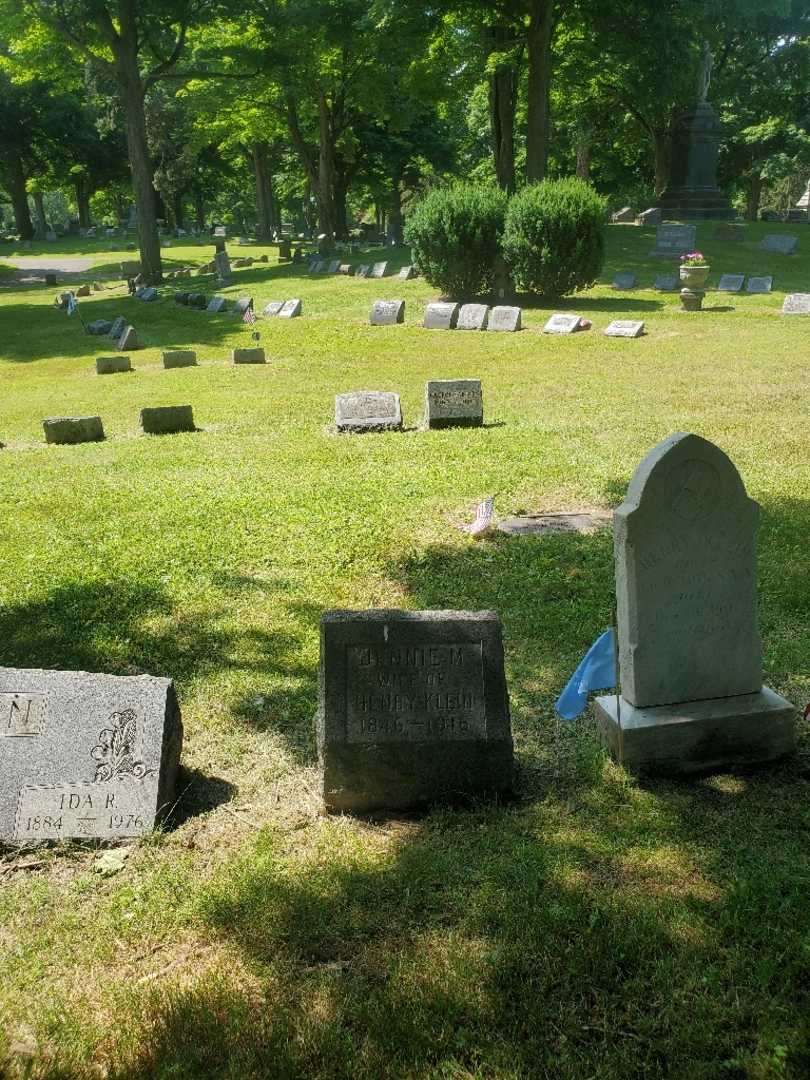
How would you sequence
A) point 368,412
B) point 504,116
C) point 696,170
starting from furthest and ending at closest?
point 696,170 < point 504,116 < point 368,412

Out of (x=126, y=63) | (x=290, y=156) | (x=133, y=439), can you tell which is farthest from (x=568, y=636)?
(x=290, y=156)

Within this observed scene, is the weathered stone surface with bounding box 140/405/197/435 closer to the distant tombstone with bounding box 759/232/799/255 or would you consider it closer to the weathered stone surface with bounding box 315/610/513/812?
the weathered stone surface with bounding box 315/610/513/812

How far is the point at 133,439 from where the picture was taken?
516 inches

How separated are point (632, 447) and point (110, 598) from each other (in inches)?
269

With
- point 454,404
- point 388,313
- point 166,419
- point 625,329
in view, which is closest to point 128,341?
point 388,313

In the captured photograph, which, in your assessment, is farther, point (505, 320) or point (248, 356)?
point (505, 320)

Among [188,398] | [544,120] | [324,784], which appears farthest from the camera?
[544,120]

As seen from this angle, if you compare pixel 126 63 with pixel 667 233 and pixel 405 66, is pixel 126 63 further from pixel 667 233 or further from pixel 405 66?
pixel 667 233

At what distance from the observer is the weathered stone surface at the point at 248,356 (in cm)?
1953

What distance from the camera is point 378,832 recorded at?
4.09 m

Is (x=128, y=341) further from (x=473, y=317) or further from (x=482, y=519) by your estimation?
(x=482, y=519)

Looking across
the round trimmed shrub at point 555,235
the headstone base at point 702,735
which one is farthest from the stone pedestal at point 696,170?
the headstone base at point 702,735

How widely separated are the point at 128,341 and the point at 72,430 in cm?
971

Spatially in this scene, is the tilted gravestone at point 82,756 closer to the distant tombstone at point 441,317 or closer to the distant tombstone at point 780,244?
the distant tombstone at point 441,317
